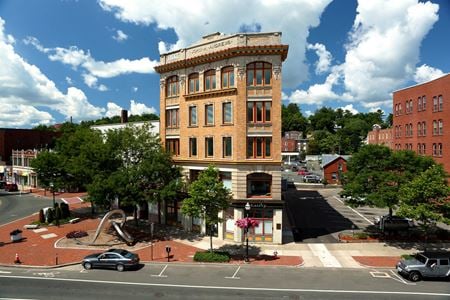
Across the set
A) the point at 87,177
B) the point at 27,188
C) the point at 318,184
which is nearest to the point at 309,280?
the point at 87,177

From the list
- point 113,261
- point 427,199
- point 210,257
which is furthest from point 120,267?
point 427,199

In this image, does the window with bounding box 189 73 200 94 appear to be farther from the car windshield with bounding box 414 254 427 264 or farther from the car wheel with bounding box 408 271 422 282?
the car wheel with bounding box 408 271 422 282

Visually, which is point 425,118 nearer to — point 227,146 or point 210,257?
point 227,146

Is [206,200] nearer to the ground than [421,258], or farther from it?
farther from it

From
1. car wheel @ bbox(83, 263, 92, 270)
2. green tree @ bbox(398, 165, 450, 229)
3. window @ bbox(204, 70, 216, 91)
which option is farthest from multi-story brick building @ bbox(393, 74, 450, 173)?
car wheel @ bbox(83, 263, 92, 270)

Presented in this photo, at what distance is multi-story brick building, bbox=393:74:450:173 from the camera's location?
1870 inches

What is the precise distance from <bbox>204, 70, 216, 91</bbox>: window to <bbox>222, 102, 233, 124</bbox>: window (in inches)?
97.9

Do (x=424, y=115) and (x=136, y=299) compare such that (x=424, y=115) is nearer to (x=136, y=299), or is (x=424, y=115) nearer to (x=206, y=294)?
(x=206, y=294)

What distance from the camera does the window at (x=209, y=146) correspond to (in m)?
33.2

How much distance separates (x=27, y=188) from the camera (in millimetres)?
68688

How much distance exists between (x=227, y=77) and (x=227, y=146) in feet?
22.2

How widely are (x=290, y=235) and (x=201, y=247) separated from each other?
9.32 metres

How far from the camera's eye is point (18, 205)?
162ft

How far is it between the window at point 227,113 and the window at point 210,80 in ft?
8.16
